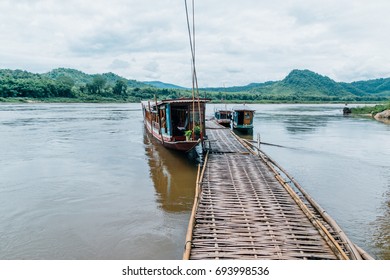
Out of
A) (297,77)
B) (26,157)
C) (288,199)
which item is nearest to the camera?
(288,199)

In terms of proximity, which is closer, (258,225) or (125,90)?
(258,225)

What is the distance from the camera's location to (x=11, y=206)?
8.55m

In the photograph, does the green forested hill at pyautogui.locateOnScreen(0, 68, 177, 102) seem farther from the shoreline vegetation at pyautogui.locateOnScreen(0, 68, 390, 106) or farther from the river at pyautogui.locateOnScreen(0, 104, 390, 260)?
the river at pyautogui.locateOnScreen(0, 104, 390, 260)

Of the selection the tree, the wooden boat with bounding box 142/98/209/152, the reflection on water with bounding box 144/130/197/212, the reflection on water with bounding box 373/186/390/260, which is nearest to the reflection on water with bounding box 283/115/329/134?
the wooden boat with bounding box 142/98/209/152

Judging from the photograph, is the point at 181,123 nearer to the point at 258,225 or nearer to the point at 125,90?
the point at 258,225

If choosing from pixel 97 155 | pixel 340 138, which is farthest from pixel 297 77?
pixel 97 155

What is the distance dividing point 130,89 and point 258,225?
10785 cm

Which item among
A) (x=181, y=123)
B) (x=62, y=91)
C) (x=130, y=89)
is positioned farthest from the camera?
(x=130, y=89)

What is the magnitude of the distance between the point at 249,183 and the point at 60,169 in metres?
8.16

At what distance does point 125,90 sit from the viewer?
91.2 metres

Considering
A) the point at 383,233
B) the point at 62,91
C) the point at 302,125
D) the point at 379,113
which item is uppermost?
the point at 62,91

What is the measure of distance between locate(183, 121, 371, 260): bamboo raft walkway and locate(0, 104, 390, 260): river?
3.27ft

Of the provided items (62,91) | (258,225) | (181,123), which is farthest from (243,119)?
(62,91)
